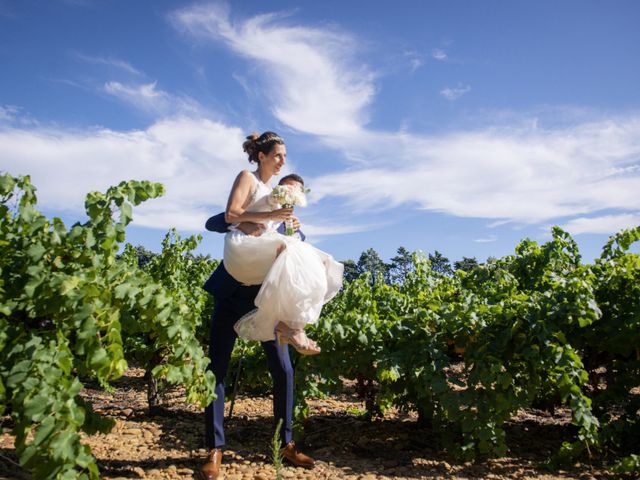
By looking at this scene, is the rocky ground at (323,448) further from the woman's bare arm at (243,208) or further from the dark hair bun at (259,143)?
the dark hair bun at (259,143)

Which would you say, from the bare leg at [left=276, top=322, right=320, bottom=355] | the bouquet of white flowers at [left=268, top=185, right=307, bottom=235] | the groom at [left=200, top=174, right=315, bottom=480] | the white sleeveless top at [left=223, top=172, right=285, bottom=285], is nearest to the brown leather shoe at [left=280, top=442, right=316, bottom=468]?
the groom at [left=200, top=174, right=315, bottom=480]

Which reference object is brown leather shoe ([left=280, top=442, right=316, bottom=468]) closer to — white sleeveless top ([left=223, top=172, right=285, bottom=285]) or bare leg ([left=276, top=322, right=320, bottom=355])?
bare leg ([left=276, top=322, right=320, bottom=355])

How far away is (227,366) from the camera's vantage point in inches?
129

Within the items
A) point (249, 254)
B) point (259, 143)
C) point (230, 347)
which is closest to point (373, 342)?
point (230, 347)

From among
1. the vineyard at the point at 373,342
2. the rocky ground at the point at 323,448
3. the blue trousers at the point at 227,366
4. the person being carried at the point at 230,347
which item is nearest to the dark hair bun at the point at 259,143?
the person being carried at the point at 230,347

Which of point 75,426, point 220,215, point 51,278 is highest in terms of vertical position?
point 220,215

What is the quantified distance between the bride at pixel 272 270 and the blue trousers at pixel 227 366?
103 mm

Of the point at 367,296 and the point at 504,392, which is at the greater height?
the point at 367,296

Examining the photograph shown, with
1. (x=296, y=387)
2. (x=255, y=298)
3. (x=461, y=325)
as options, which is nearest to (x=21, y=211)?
(x=255, y=298)

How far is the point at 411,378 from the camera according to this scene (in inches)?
134

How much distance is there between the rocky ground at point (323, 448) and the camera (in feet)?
10.3

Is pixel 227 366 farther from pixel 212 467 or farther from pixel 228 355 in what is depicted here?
pixel 212 467

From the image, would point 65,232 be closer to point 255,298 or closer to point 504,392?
point 255,298

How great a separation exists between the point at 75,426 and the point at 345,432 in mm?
2437
